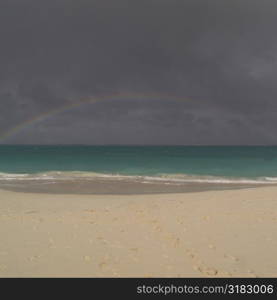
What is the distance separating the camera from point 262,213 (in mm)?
10492

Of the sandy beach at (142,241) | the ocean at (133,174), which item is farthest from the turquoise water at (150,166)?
the sandy beach at (142,241)

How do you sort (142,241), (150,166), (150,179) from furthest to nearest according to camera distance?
1. (150,166)
2. (150,179)
3. (142,241)

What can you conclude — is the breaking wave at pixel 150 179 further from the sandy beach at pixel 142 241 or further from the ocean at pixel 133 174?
the sandy beach at pixel 142 241

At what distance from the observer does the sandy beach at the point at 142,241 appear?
587cm

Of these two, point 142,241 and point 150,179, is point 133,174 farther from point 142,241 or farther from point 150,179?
point 142,241

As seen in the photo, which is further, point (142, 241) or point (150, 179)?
→ point (150, 179)

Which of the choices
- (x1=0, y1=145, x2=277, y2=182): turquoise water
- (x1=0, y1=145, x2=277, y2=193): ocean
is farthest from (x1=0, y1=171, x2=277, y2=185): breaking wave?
(x1=0, y1=145, x2=277, y2=182): turquoise water

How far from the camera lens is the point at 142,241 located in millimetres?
7543

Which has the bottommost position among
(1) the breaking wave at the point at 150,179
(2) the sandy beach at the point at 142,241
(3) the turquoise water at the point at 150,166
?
(2) the sandy beach at the point at 142,241

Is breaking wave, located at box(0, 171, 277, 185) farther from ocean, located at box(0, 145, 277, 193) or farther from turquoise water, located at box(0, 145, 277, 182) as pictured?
turquoise water, located at box(0, 145, 277, 182)

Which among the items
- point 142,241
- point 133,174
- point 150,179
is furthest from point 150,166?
point 142,241

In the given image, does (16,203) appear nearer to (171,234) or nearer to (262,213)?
(171,234)
